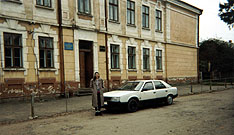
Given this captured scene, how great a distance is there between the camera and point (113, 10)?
19.3m

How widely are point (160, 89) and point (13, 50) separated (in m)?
8.83

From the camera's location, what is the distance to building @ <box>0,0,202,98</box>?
13359 mm

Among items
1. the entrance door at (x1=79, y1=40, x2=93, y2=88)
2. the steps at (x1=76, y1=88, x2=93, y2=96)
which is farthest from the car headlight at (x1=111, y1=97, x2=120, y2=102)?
the entrance door at (x1=79, y1=40, x2=93, y2=88)

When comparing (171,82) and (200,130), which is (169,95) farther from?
(171,82)

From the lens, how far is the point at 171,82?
83.9 feet

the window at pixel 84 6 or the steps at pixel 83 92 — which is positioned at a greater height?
the window at pixel 84 6

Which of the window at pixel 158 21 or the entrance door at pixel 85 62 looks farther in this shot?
the window at pixel 158 21

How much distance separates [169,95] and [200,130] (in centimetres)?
596

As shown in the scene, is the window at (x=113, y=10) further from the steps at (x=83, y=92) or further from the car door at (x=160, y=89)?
the car door at (x=160, y=89)

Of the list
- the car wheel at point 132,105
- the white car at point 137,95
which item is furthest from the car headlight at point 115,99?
the car wheel at point 132,105

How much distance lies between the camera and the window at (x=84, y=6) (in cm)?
1680

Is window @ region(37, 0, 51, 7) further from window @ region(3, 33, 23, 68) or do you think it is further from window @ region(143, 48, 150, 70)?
window @ region(143, 48, 150, 70)

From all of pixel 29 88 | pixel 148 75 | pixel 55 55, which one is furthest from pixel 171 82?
pixel 29 88

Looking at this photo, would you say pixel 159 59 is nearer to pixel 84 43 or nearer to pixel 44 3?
pixel 84 43
